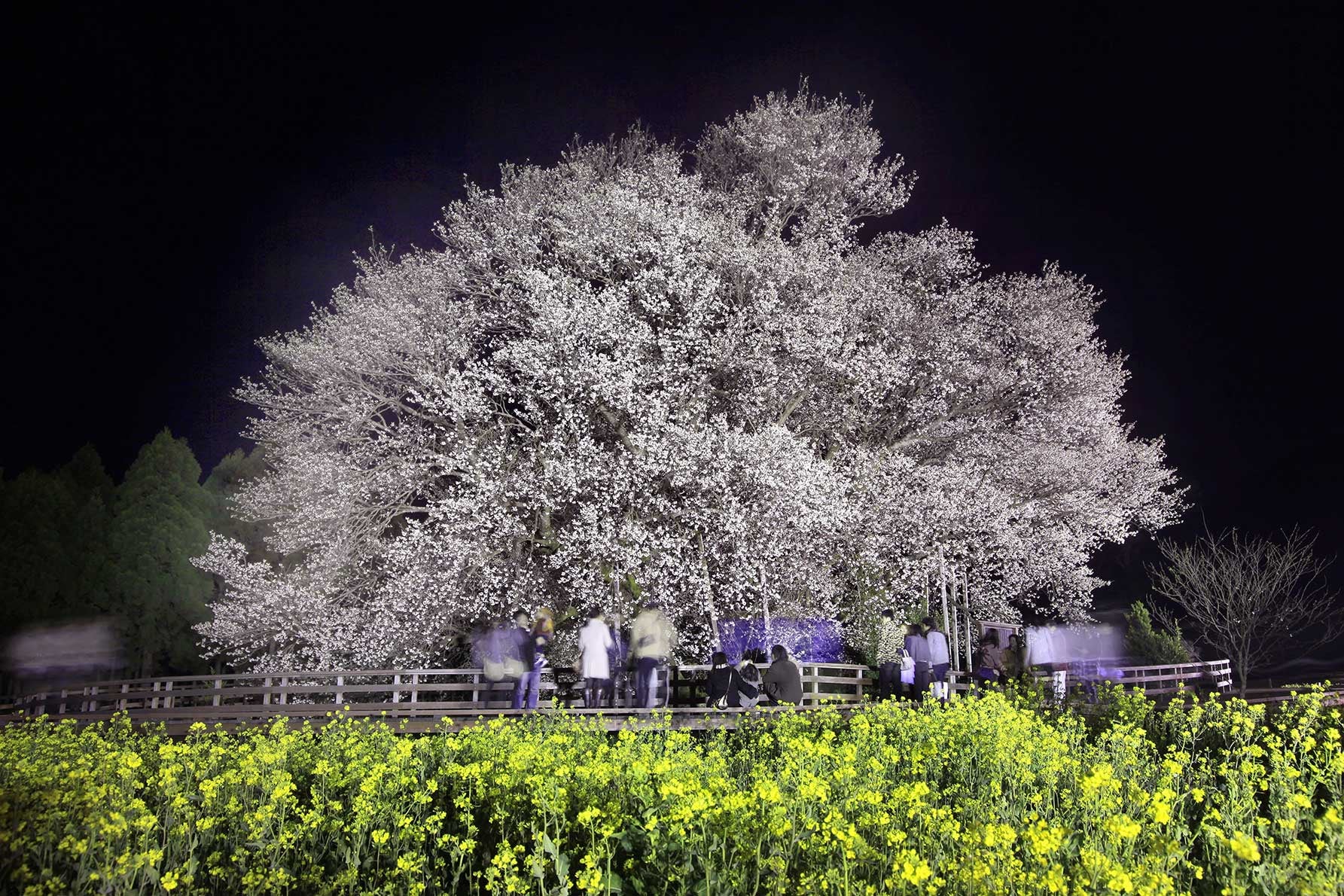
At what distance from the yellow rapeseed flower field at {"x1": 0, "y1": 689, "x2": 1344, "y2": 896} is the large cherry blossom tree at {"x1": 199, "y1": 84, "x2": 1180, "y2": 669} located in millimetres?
10115

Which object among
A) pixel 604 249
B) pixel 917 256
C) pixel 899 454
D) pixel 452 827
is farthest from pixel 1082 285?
pixel 452 827

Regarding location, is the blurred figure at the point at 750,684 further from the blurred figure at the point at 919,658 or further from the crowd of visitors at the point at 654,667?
the blurred figure at the point at 919,658

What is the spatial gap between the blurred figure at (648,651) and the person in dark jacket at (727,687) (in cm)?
87

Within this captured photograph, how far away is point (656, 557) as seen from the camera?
18406mm

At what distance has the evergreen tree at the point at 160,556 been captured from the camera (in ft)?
125

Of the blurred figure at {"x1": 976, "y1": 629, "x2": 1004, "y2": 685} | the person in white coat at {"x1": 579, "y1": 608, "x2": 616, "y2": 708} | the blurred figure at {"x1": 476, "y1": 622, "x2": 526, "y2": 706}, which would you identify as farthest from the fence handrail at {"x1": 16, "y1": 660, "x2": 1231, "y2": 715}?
the person in white coat at {"x1": 579, "y1": 608, "x2": 616, "y2": 708}

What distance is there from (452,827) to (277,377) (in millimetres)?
18647

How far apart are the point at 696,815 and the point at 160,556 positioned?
1620 inches

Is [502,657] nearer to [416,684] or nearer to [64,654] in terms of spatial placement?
[416,684]

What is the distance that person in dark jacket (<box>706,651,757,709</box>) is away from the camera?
13.1 metres

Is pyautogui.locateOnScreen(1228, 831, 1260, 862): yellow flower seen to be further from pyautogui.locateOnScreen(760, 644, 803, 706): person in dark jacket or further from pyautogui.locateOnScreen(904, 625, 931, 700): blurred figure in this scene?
pyautogui.locateOnScreen(904, 625, 931, 700): blurred figure

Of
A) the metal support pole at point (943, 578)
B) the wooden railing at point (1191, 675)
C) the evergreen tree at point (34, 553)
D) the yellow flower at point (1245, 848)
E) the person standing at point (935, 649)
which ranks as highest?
the evergreen tree at point (34, 553)

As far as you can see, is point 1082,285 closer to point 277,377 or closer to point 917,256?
point 917,256

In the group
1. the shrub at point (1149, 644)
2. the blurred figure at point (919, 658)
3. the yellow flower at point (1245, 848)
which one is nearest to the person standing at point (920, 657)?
the blurred figure at point (919, 658)
